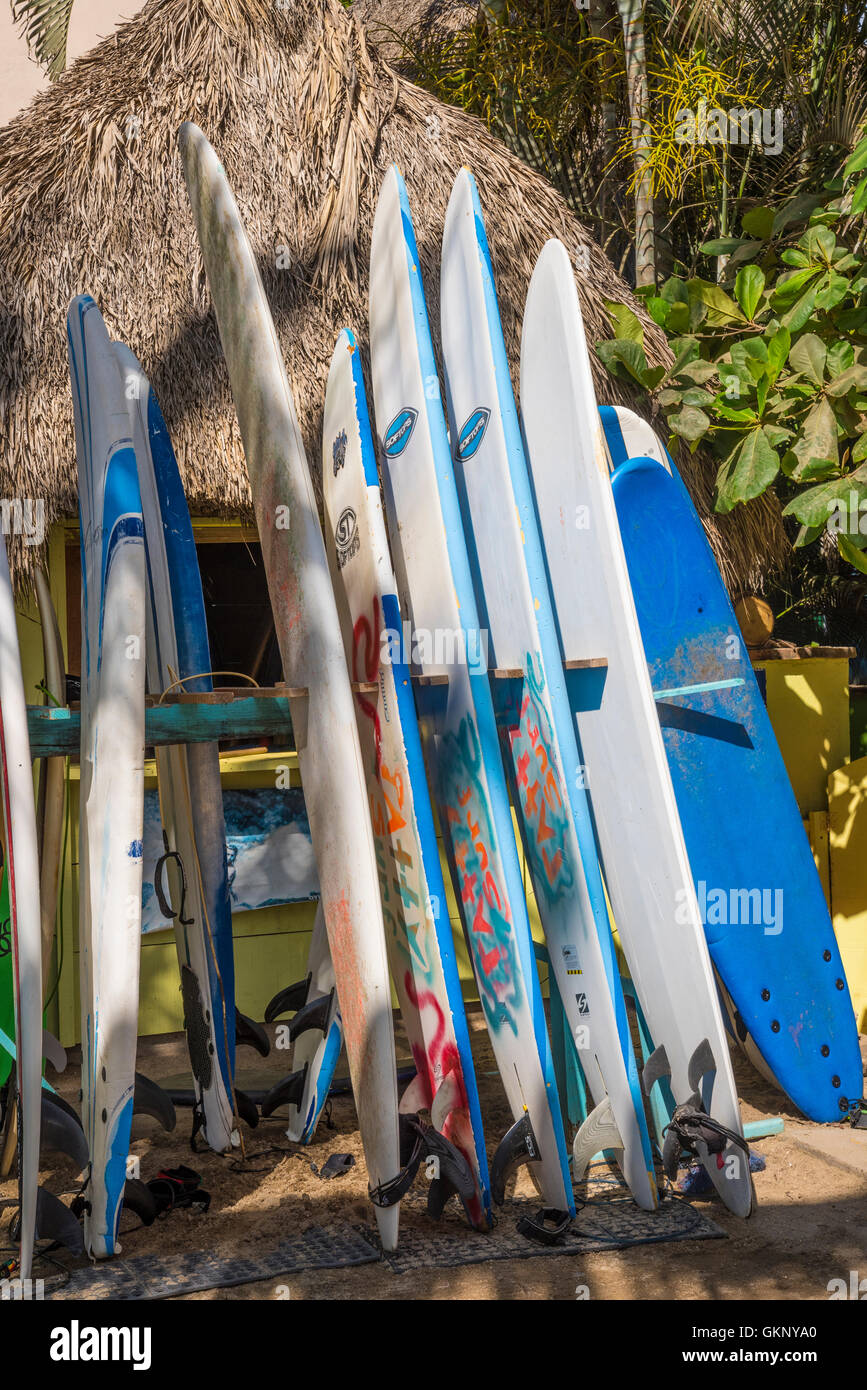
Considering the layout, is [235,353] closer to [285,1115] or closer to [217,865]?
[217,865]

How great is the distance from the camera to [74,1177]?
3.22 metres

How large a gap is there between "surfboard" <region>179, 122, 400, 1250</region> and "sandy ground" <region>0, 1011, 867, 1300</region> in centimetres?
22

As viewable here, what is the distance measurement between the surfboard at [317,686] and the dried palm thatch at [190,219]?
3.46ft

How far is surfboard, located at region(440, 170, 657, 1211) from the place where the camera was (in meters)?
2.79

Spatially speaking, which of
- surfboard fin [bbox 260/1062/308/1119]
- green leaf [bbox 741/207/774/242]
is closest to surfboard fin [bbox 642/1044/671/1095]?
surfboard fin [bbox 260/1062/308/1119]

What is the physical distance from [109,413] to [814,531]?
2277 millimetres

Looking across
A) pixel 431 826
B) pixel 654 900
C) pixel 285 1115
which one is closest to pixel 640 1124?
pixel 654 900

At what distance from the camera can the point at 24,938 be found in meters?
2.42

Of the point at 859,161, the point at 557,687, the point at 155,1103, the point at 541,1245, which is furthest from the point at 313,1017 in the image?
the point at 859,161

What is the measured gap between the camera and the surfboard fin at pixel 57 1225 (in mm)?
2555

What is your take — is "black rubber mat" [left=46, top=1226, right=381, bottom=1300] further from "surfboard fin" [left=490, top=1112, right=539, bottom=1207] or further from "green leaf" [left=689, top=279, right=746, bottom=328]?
"green leaf" [left=689, top=279, right=746, bottom=328]

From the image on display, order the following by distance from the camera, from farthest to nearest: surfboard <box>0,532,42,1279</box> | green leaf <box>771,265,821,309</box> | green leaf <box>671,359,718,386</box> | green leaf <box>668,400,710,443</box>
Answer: green leaf <box>671,359,718,386</box>
green leaf <box>668,400,710,443</box>
green leaf <box>771,265,821,309</box>
surfboard <box>0,532,42,1279</box>

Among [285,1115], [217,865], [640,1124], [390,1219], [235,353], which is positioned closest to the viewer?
[390,1219]

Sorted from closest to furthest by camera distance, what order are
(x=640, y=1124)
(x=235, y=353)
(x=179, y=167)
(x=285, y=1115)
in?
1. (x=640, y=1124)
2. (x=235, y=353)
3. (x=285, y=1115)
4. (x=179, y=167)
